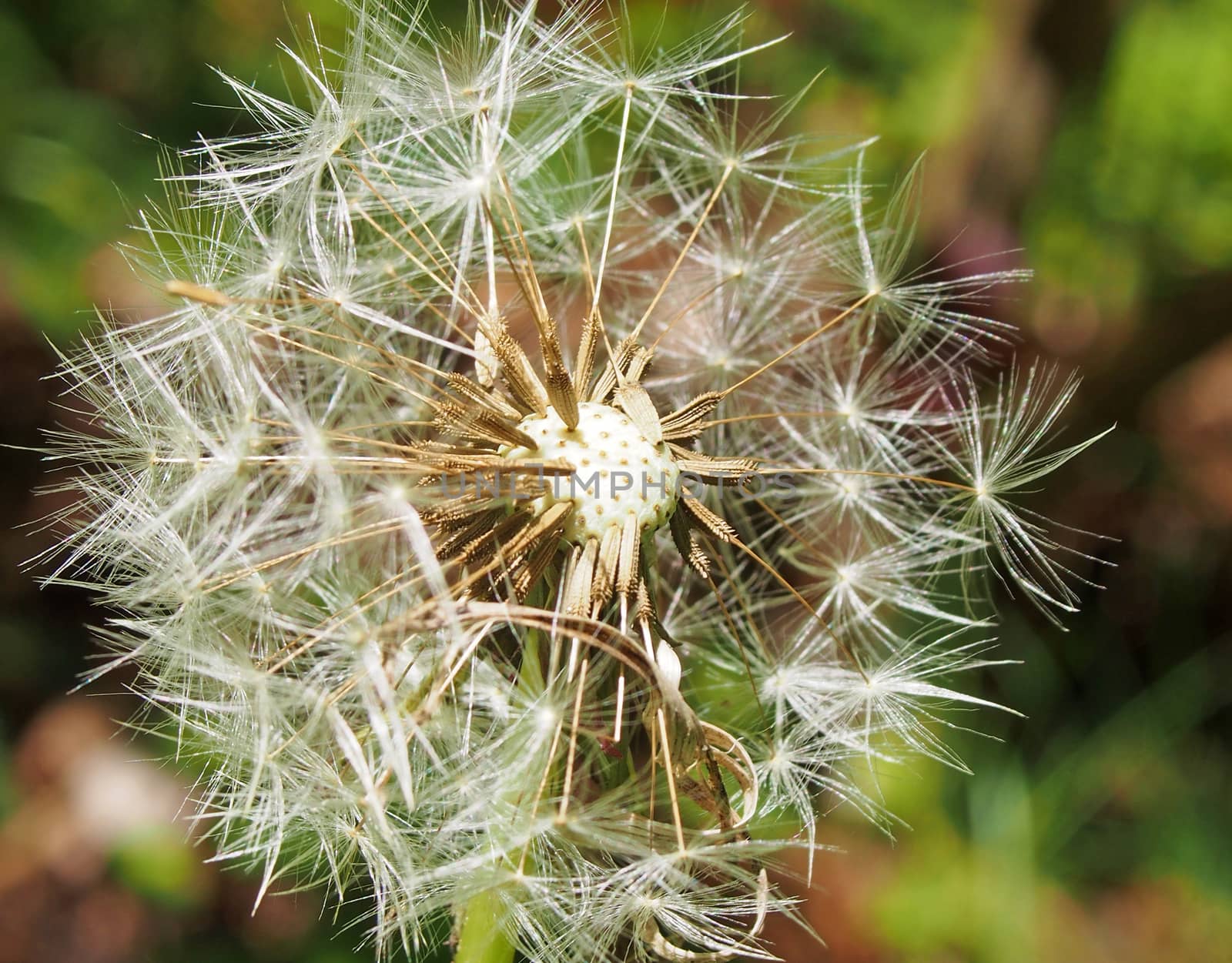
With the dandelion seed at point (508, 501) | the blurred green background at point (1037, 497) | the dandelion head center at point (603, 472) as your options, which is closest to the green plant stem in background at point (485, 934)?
the dandelion seed at point (508, 501)

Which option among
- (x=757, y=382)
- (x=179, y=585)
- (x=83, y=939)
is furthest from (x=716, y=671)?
(x=83, y=939)

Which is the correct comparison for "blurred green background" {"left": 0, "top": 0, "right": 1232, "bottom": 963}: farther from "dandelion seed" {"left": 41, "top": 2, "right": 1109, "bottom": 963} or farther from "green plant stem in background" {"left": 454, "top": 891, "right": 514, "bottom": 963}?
"green plant stem in background" {"left": 454, "top": 891, "right": 514, "bottom": 963}

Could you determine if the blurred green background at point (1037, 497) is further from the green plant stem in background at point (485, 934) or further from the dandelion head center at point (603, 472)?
the dandelion head center at point (603, 472)

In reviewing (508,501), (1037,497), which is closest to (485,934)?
(508,501)

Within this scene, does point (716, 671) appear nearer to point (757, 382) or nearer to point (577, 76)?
point (757, 382)

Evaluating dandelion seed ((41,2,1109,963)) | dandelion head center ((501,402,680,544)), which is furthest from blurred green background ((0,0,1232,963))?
dandelion head center ((501,402,680,544))

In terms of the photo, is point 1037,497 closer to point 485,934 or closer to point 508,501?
point 508,501
